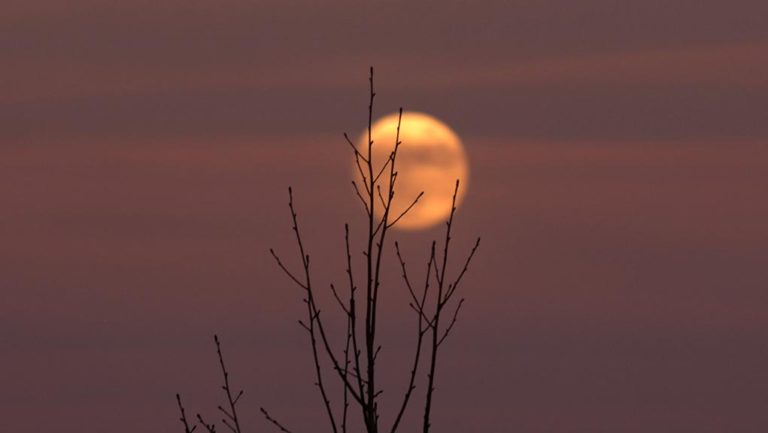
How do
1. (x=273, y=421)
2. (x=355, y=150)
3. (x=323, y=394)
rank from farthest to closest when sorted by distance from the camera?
(x=355, y=150) → (x=273, y=421) → (x=323, y=394)

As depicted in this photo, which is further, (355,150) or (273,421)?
(355,150)

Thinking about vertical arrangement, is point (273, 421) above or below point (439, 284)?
below

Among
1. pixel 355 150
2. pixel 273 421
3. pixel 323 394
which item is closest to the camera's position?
pixel 323 394

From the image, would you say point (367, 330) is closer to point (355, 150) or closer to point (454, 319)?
point (454, 319)

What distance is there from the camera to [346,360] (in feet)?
28.8

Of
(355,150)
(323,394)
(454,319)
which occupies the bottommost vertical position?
(323,394)

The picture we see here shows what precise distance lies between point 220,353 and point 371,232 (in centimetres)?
128

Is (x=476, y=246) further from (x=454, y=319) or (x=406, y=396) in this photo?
(x=406, y=396)

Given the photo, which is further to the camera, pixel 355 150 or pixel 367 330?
pixel 355 150

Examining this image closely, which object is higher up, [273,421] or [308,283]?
[308,283]

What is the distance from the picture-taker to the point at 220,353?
9164 mm

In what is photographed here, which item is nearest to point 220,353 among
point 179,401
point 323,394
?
point 179,401

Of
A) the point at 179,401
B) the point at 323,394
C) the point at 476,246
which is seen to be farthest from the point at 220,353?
the point at 476,246

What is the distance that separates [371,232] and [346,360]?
32.0 inches
